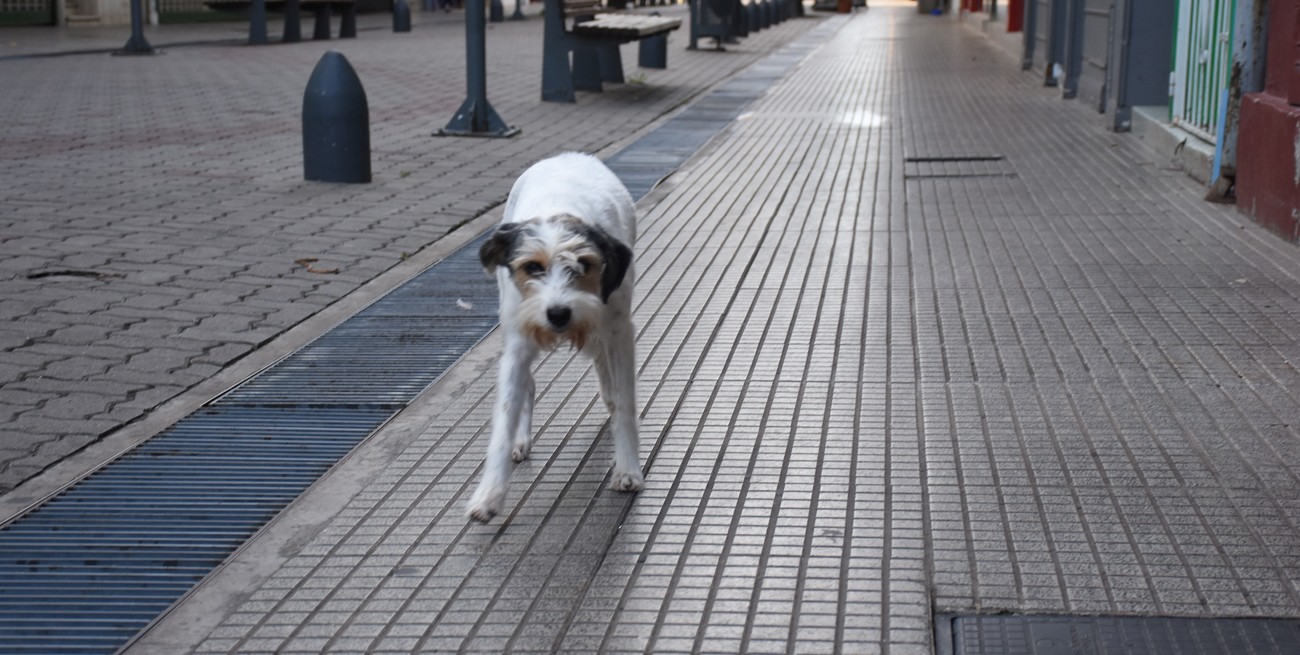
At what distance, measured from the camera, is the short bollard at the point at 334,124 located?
31.4ft

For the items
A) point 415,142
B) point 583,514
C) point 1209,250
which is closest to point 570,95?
point 415,142

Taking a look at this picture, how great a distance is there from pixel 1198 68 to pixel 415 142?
232 inches

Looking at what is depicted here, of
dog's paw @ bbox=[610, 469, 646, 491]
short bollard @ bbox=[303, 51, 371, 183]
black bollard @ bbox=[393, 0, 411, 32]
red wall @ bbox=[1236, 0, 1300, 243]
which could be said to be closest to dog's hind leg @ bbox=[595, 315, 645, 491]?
dog's paw @ bbox=[610, 469, 646, 491]

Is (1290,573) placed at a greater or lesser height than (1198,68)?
lesser

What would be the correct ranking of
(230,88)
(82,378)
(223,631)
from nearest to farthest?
1. (223,631)
2. (82,378)
3. (230,88)

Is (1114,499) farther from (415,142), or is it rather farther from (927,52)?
(927,52)

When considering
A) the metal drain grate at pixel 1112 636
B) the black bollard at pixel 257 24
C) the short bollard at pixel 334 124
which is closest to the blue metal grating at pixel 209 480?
the metal drain grate at pixel 1112 636

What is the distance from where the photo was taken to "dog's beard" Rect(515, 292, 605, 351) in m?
3.72

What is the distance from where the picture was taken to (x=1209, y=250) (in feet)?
24.5

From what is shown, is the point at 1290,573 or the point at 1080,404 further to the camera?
the point at 1080,404

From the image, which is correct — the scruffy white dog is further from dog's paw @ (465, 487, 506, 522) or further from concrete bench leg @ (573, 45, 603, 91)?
concrete bench leg @ (573, 45, 603, 91)

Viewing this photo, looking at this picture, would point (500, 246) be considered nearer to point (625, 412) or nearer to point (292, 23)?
→ point (625, 412)

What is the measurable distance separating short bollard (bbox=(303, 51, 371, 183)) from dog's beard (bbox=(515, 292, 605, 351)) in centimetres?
609

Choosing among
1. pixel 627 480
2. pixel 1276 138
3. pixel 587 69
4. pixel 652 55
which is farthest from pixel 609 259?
pixel 652 55
